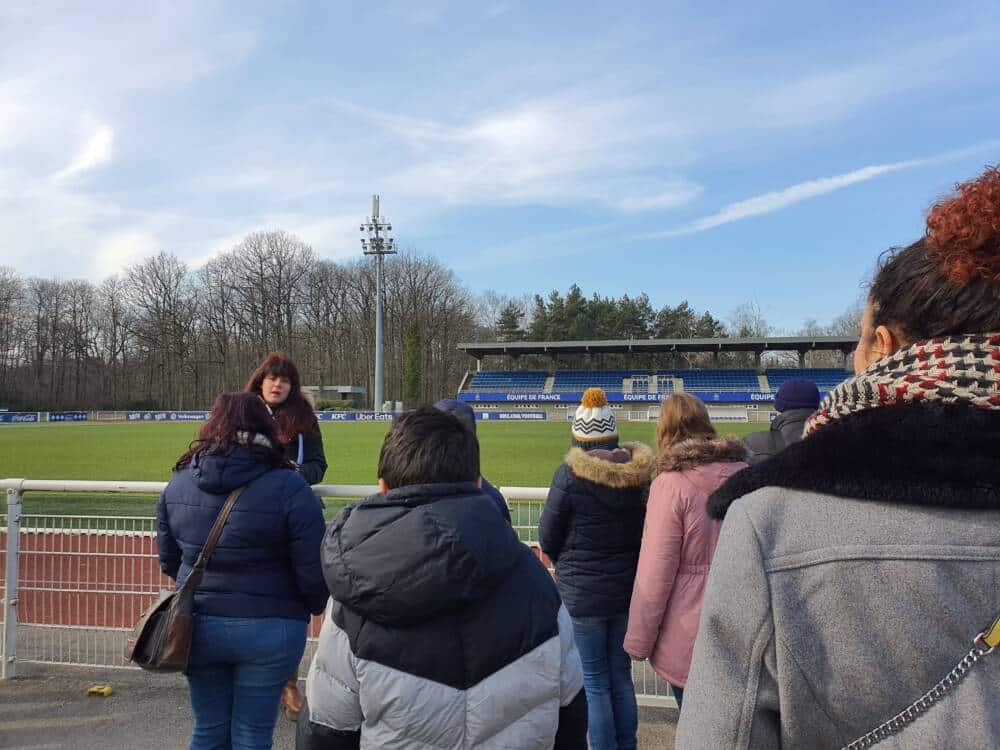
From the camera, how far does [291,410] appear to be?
4.80 meters

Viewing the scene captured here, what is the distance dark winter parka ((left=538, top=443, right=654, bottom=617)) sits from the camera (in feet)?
11.5

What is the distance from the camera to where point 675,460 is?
3080 mm

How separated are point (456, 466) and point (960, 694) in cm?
130

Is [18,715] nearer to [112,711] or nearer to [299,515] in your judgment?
[112,711]

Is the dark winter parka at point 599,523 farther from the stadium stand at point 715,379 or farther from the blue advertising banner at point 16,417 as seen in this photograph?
the blue advertising banner at point 16,417

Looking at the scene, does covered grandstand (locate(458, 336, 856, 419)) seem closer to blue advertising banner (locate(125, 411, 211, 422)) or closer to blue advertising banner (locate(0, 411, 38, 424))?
blue advertising banner (locate(125, 411, 211, 422))

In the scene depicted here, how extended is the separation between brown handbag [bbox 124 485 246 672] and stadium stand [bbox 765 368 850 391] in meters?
56.7

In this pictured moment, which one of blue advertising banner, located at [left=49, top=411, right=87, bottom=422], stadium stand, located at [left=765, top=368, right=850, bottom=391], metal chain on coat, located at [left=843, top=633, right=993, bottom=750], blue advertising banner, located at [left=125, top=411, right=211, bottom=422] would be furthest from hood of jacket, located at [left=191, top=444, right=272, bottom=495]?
blue advertising banner, located at [left=49, top=411, right=87, bottom=422]

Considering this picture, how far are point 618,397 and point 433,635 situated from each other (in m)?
57.0

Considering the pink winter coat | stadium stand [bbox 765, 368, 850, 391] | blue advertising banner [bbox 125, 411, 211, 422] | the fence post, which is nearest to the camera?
the pink winter coat


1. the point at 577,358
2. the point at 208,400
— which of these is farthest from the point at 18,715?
the point at 208,400

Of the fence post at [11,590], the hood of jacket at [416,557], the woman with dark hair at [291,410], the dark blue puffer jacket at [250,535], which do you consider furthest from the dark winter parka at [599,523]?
the fence post at [11,590]

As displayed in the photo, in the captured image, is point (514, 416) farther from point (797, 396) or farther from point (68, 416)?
point (797, 396)

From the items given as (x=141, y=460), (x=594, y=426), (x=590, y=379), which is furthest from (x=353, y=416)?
(x=594, y=426)
